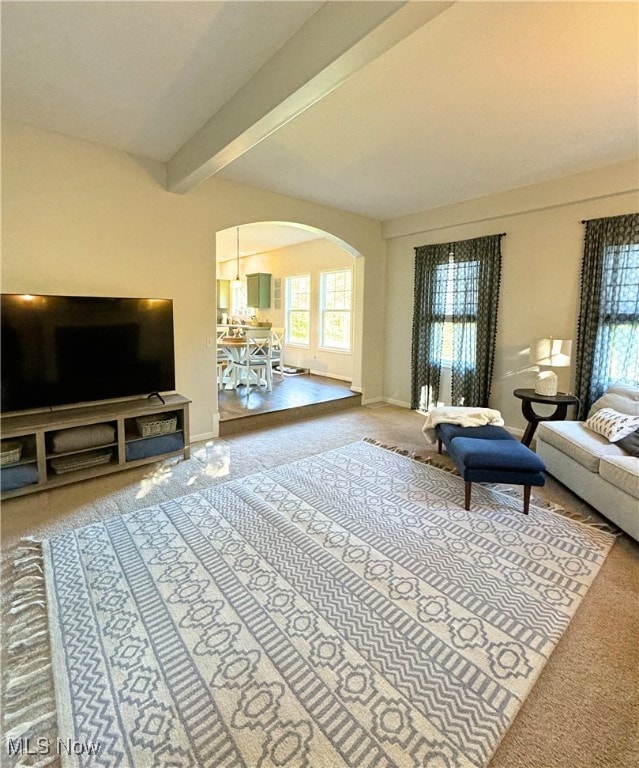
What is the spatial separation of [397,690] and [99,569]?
5.55 ft

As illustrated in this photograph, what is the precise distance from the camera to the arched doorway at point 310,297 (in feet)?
20.2

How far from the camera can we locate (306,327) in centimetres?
834

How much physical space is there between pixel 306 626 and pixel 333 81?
2735mm

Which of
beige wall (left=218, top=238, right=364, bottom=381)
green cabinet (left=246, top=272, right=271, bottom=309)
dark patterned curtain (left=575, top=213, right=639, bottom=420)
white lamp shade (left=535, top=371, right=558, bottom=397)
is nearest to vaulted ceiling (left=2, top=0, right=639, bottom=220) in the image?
dark patterned curtain (left=575, top=213, right=639, bottom=420)

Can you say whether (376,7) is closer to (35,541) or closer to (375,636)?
(375,636)

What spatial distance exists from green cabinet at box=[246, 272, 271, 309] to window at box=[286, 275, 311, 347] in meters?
0.59

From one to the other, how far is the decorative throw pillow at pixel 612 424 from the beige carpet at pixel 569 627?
0.58 meters

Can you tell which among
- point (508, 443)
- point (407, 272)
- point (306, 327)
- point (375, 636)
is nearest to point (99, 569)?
point (375, 636)

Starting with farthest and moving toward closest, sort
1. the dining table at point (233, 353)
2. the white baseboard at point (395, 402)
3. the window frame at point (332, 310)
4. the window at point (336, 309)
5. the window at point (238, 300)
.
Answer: the window at point (238, 300) → the window at point (336, 309) → the window frame at point (332, 310) → the white baseboard at point (395, 402) → the dining table at point (233, 353)

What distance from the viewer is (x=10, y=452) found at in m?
2.81

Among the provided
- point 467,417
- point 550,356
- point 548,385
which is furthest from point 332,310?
point 467,417

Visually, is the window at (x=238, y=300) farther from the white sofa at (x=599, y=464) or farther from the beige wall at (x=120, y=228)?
the white sofa at (x=599, y=464)

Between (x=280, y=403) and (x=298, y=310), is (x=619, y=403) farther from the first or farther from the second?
(x=298, y=310)

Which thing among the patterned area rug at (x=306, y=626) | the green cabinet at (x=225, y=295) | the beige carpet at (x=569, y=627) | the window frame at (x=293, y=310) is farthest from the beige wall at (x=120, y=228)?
the green cabinet at (x=225, y=295)
